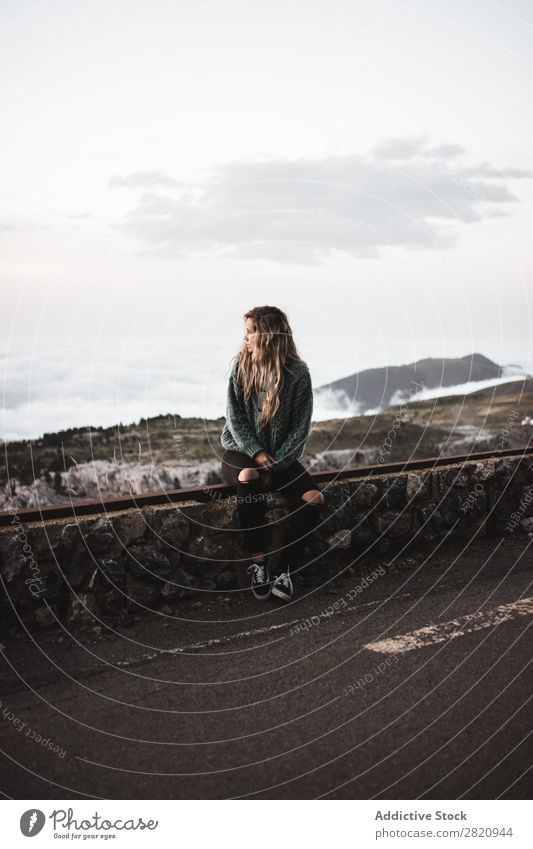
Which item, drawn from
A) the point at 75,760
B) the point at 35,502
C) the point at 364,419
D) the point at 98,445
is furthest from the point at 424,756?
the point at 364,419

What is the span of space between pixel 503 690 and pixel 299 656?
1.05m

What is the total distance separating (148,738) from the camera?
134 inches

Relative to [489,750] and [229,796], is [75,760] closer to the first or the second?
[229,796]

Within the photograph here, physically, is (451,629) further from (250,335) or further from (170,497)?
(250,335)

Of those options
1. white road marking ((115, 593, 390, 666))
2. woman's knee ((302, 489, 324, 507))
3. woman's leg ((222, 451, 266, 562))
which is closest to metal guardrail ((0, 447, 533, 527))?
woman's leg ((222, 451, 266, 562))

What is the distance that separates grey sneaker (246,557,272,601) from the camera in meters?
5.27

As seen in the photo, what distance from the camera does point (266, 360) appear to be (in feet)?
18.1

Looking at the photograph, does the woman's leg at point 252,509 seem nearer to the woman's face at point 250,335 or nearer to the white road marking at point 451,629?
the woman's face at point 250,335

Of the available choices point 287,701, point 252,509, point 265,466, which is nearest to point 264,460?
point 265,466

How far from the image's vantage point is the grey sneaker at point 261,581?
5266mm

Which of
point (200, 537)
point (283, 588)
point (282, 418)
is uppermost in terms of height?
point (282, 418)
